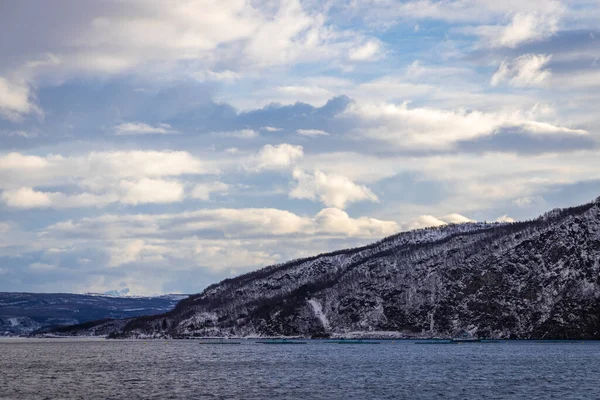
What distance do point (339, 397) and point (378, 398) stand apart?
6.76 meters

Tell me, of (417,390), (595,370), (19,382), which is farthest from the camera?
(595,370)

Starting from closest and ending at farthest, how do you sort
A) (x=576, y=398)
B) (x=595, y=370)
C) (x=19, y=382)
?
(x=576, y=398) < (x=19, y=382) < (x=595, y=370)

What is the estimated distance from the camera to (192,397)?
128 metres

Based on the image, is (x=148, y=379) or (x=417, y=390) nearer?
(x=417, y=390)

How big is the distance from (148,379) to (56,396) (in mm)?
36077

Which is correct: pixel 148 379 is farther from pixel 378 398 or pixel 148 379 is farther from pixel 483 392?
pixel 483 392

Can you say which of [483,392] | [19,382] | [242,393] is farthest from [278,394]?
[19,382]

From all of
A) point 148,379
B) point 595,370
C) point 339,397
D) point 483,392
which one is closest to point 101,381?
point 148,379

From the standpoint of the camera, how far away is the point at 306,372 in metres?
185

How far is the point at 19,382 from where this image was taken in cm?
16138

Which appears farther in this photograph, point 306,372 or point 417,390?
point 306,372

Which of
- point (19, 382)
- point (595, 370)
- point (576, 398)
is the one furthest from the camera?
point (595, 370)

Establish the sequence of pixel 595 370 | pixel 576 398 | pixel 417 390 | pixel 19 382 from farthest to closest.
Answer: pixel 595 370, pixel 19 382, pixel 417 390, pixel 576 398

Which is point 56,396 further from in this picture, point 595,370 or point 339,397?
point 595,370
